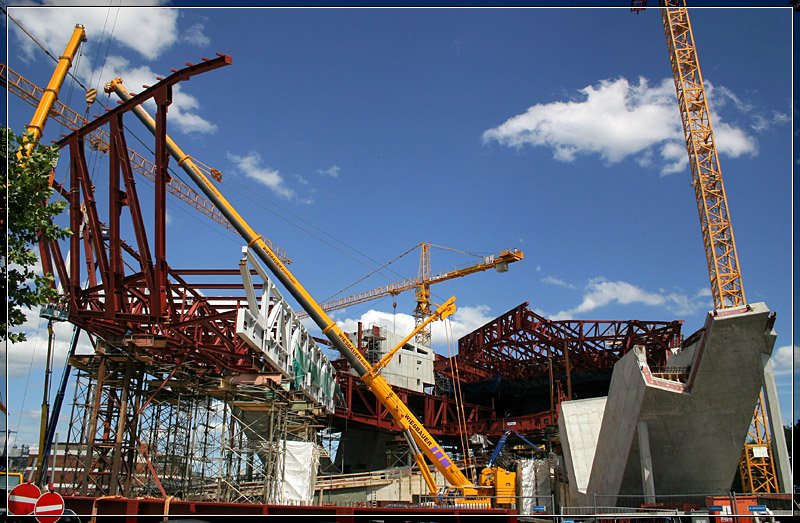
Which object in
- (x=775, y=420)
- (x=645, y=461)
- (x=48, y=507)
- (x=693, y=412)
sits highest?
(x=693, y=412)

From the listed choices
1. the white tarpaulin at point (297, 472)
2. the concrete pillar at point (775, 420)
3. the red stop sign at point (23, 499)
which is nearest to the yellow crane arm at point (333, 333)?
the white tarpaulin at point (297, 472)

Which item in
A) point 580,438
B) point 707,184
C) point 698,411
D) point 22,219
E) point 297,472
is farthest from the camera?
point 707,184

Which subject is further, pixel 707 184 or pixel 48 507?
pixel 707 184

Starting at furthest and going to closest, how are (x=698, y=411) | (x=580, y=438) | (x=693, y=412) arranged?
(x=580, y=438), (x=693, y=412), (x=698, y=411)

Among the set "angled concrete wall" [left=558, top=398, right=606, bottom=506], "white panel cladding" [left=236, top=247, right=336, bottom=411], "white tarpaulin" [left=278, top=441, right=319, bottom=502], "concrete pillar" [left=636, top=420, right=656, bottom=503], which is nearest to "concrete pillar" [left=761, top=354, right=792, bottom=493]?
"concrete pillar" [left=636, top=420, right=656, bottom=503]

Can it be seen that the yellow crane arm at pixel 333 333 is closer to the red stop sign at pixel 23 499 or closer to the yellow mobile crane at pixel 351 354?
the yellow mobile crane at pixel 351 354

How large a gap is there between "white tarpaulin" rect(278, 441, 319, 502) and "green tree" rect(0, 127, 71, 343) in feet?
81.7

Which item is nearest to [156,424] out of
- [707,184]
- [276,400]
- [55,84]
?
[276,400]

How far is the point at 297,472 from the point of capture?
1497 inches

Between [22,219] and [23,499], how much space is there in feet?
21.1

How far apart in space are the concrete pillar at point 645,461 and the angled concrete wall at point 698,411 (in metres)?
0.37

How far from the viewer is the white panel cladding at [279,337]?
2575 cm

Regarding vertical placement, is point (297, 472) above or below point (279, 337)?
below

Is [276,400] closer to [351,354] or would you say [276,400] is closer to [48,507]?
[351,354]
